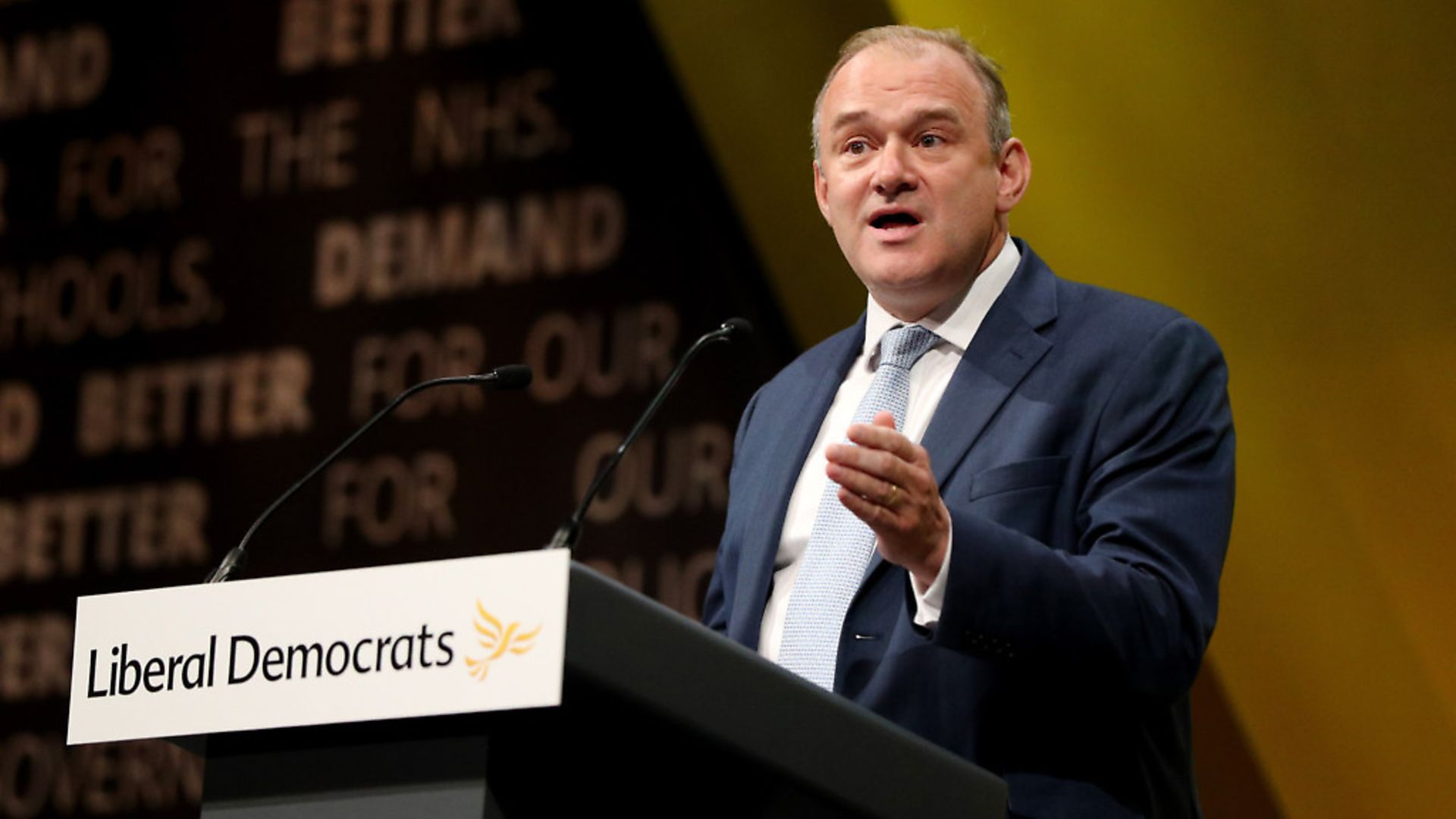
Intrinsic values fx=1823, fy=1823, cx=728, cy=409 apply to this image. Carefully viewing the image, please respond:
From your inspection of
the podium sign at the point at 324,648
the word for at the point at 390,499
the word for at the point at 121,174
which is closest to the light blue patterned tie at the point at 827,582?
the podium sign at the point at 324,648

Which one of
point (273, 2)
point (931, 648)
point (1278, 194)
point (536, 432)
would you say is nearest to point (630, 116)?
point (536, 432)

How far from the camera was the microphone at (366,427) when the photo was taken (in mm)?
1865

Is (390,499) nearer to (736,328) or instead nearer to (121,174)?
(121,174)

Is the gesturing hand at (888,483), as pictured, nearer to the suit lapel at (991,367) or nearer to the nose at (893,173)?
the suit lapel at (991,367)

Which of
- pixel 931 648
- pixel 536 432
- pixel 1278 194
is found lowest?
pixel 536 432

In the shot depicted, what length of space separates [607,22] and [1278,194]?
5.26ft

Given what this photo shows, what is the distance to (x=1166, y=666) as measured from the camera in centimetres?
183

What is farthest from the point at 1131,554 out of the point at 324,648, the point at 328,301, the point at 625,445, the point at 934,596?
the point at 328,301

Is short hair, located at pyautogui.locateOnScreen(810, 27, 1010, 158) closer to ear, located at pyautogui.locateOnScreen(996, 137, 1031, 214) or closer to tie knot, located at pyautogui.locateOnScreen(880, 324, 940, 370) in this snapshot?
ear, located at pyautogui.locateOnScreen(996, 137, 1031, 214)

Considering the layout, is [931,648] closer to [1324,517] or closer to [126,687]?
[126,687]

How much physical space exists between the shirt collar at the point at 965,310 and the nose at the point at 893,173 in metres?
0.15

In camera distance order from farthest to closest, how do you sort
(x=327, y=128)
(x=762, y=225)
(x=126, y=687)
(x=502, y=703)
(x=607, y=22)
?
(x=327, y=128) < (x=607, y=22) < (x=762, y=225) < (x=126, y=687) < (x=502, y=703)

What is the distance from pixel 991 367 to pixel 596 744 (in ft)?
3.08

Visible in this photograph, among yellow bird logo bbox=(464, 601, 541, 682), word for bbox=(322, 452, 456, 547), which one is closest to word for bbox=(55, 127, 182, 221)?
word for bbox=(322, 452, 456, 547)
